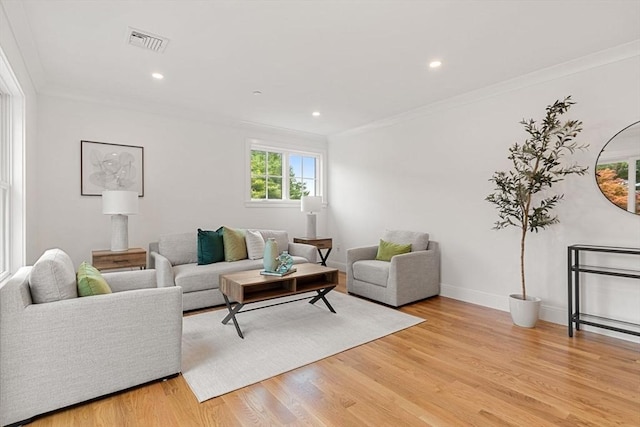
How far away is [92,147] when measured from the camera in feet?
12.9

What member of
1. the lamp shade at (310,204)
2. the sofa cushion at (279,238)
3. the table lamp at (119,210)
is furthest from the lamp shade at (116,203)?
the lamp shade at (310,204)

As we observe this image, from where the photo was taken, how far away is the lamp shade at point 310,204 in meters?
5.34

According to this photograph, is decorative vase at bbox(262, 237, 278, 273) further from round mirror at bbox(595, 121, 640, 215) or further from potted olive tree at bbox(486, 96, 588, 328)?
round mirror at bbox(595, 121, 640, 215)

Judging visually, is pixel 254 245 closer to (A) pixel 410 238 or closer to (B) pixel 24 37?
(A) pixel 410 238

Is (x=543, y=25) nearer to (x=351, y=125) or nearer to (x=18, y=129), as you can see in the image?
(x=351, y=125)

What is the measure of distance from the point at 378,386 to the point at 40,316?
2.05 metres

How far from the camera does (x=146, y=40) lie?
8.60 feet

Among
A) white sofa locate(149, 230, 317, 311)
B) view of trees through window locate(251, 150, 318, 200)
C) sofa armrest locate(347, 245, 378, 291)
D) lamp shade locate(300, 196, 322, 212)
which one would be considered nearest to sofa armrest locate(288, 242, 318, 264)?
white sofa locate(149, 230, 317, 311)

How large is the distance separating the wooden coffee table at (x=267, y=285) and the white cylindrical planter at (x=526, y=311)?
1.82m

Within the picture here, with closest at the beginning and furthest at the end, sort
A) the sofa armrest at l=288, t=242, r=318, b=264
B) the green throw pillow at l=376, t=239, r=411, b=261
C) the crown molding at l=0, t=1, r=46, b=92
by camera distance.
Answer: the crown molding at l=0, t=1, r=46, b=92 → the green throw pillow at l=376, t=239, r=411, b=261 → the sofa armrest at l=288, t=242, r=318, b=264

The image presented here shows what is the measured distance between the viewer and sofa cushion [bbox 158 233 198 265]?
4.04m

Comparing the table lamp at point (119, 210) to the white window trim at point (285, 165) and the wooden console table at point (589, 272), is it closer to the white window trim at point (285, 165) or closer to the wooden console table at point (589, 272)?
the white window trim at point (285, 165)

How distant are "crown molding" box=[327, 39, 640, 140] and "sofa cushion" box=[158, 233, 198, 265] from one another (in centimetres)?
338

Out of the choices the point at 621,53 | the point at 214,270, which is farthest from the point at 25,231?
the point at 621,53
